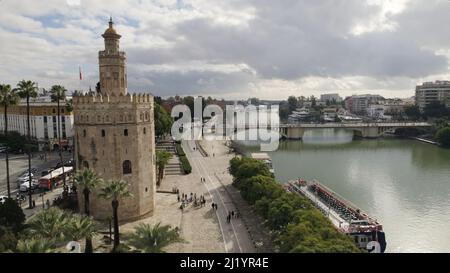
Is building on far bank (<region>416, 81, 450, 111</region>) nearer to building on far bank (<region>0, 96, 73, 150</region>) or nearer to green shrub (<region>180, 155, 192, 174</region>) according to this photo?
green shrub (<region>180, 155, 192, 174</region>)

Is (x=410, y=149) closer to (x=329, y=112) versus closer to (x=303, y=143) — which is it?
(x=303, y=143)

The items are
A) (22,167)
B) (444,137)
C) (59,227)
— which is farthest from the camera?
(444,137)

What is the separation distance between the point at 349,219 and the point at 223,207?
36.4ft

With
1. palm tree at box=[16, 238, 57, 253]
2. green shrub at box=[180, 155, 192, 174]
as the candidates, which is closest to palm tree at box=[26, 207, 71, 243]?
palm tree at box=[16, 238, 57, 253]

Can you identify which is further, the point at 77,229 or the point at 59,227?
the point at 77,229

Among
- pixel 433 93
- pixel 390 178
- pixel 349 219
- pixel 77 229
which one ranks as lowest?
pixel 390 178

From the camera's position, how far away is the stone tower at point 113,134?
3047cm

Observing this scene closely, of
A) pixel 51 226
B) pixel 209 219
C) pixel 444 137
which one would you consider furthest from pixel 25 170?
pixel 444 137

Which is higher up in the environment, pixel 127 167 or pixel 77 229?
pixel 127 167

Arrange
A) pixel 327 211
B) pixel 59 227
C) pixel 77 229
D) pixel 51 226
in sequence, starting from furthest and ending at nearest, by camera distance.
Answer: pixel 327 211 → pixel 77 229 → pixel 59 227 → pixel 51 226

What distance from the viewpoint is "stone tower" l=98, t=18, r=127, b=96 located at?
102 feet

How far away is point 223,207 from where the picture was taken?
36.0 metres

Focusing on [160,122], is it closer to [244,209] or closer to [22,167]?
[22,167]

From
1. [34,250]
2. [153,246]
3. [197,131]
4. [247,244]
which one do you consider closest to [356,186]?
[247,244]
